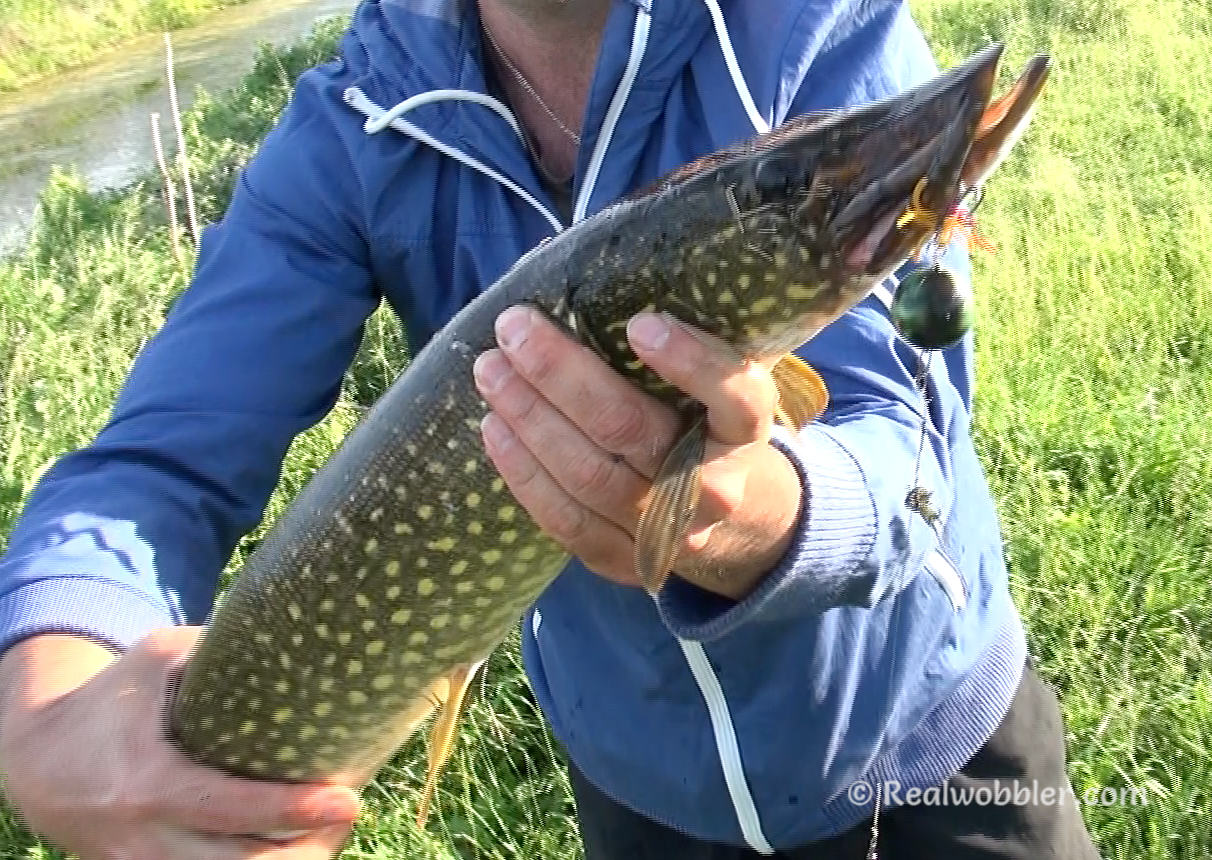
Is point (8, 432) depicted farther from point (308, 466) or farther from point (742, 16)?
point (742, 16)

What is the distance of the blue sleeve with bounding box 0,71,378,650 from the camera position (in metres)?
1.40

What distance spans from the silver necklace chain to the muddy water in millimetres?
6974

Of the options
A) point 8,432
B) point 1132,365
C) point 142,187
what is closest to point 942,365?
point 1132,365

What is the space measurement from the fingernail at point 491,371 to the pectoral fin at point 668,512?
0.68 ft

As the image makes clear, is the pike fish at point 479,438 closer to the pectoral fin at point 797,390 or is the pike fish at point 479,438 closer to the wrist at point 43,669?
the pectoral fin at point 797,390

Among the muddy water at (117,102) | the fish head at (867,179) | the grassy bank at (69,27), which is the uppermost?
the fish head at (867,179)

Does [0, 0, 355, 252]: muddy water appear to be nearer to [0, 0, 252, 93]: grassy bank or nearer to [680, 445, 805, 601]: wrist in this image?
[0, 0, 252, 93]: grassy bank

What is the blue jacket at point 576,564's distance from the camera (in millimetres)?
1415

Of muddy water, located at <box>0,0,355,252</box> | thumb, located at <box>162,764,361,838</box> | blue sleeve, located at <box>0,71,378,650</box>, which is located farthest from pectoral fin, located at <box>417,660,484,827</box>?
muddy water, located at <box>0,0,355,252</box>

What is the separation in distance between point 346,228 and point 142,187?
23.4 feet

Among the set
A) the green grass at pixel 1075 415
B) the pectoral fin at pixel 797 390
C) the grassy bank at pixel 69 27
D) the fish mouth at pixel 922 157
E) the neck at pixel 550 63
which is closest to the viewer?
the fish mouth at pixel 922 157

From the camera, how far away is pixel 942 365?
144cm

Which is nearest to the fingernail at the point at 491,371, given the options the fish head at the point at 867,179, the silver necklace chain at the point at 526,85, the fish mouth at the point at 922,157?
the fish head at the point at 867,179

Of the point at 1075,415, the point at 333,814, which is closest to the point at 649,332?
the point at 333,814
